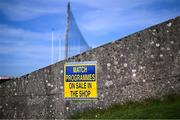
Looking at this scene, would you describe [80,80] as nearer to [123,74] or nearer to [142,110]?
[123,74]

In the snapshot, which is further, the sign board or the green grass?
the sign board

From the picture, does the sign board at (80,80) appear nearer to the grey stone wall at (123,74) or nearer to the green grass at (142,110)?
the grey stone wall at (123,74)

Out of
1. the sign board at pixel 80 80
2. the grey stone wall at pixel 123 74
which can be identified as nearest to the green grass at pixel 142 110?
the grey stone wall at pixel 123 74

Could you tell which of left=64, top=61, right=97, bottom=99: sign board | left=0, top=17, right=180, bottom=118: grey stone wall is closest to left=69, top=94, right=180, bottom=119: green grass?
left=0, top=17, right=180, bottom=118: grey stone wall

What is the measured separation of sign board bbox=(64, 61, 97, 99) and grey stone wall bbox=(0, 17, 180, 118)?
0.19 metres

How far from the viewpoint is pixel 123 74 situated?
1109 centimetres

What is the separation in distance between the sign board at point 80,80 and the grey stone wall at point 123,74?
0.61ft

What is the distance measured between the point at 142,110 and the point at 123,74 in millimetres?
1800

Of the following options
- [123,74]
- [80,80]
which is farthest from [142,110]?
[80,80]

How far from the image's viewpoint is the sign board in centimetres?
1153

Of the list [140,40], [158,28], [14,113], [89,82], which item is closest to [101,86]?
[89,82]

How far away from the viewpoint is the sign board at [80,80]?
454 inches

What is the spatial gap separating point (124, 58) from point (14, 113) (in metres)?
5.10

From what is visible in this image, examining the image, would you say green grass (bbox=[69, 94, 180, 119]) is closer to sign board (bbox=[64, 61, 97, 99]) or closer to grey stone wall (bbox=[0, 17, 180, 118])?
grey stone wall (bbox=[0, 17, 180, 118])
